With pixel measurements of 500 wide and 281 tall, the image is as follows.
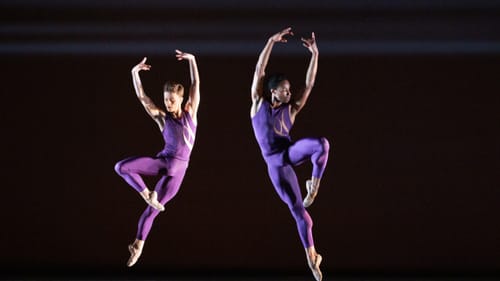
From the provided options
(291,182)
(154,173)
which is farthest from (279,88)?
(154,173)

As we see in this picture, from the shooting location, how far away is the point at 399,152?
5129mm

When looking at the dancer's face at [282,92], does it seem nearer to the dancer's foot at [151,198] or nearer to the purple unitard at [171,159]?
the purple unitard at [171,159]

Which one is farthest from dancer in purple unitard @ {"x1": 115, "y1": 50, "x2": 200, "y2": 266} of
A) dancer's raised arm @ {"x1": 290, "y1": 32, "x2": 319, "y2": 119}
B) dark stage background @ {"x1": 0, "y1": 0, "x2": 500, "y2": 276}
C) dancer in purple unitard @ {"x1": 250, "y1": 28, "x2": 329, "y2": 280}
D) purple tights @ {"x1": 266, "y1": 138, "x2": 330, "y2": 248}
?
dark stage background @ {"x1": 0, "y1": 0, "x2": 500, "y2": 276}

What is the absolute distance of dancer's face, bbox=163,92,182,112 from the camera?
3.99 m

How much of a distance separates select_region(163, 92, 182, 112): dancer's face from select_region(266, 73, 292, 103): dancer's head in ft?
1.88

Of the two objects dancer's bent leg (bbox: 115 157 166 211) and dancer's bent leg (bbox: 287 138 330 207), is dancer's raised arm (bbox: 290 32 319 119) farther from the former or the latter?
dancer's bent leg (bbox: 115 157 166 211)

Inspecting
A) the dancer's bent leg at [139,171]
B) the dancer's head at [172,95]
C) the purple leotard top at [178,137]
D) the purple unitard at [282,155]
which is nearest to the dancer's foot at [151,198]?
the dancer's bent leg at [139,171]

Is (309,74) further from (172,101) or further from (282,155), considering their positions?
(172,101)

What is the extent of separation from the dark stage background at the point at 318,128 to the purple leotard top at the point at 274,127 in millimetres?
1317

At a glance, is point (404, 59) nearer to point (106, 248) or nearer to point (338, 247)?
point (338, 247)

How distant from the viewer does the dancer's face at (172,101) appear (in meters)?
3.99

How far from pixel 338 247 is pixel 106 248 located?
183 cm

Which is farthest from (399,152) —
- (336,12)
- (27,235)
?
(27,235)

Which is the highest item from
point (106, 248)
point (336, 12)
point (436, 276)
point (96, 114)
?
point (336, 12)
